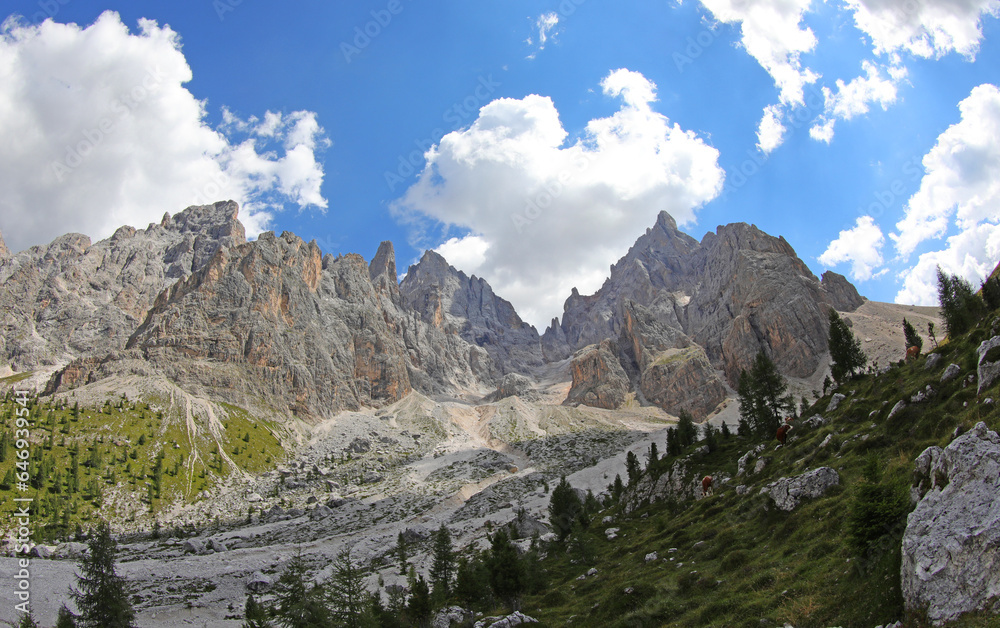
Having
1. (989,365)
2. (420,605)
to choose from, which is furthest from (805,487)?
(420,605)

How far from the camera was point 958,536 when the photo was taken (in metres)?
15.4

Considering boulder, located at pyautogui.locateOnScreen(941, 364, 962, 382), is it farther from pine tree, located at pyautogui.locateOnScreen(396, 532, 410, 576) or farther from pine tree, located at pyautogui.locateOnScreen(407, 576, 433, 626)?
pine tree, located at pyautogui.locateOnScreen(396, 532, 410, 576)

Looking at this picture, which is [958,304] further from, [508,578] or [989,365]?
[508,578]

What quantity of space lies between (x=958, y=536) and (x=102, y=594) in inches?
2117

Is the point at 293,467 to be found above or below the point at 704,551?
above

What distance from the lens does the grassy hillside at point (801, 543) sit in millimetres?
19594

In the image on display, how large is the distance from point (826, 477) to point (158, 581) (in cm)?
8476

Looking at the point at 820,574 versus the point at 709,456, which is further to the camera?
the point at 709,456

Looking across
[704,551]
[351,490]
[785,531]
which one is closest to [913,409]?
[785,531]

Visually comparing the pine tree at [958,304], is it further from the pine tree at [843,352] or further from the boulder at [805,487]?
the boulder at [805,487]

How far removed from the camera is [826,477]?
3250 centimetres

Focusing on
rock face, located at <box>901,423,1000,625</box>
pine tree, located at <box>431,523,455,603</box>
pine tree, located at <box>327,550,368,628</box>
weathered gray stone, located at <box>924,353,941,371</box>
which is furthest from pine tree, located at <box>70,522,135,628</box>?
weathered gray stone, located at <box>924,353,941,371</box>

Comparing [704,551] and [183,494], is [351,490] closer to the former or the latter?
[183,494]

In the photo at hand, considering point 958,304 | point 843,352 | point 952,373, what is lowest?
point 952,373
